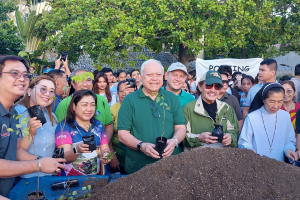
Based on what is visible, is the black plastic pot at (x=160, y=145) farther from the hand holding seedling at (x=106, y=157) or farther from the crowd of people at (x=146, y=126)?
the hand holding seedling at (x=106, y=157)

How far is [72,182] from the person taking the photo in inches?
93.4

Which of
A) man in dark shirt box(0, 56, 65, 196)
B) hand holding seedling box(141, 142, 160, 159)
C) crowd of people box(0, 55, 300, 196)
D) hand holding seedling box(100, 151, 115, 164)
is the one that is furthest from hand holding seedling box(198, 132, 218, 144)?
man in dark shirt box(0, 56, 65, 196)

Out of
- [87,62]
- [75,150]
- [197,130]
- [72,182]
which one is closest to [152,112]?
[197,130]

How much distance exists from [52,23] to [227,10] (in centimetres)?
603

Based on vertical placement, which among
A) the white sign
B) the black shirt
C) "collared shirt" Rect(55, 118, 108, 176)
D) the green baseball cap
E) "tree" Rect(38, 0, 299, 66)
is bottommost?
"collared shirt" Rect(55, 118, 108, 176)

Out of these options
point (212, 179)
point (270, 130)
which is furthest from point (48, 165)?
point (270, 130)

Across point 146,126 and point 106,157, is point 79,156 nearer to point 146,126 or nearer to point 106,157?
point 106,157

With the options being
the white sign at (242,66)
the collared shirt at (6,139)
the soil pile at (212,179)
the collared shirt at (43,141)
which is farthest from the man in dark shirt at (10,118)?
A: the white sign at (242,66)

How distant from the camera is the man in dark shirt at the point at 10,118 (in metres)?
2.01

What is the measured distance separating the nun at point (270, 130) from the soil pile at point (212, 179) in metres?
1.04

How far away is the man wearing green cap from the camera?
3.18 m

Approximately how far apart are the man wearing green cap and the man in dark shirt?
163 centimetres

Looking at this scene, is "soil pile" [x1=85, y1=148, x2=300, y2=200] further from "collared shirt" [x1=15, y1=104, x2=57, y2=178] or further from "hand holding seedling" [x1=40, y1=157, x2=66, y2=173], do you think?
"collared shirt" [x1=15, y1=104, x2=57, y2=178]

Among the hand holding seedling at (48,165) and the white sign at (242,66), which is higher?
the white sign at (242,66)
